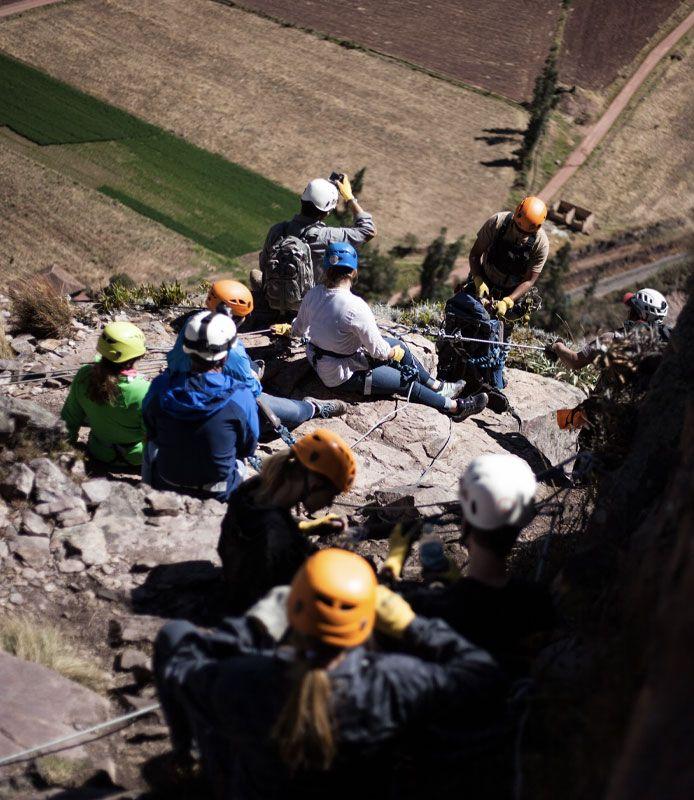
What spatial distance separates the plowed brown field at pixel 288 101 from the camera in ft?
145

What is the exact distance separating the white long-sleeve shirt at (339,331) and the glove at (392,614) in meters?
4.64

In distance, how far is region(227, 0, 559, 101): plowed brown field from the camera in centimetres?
5756

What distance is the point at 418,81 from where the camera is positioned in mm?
54844

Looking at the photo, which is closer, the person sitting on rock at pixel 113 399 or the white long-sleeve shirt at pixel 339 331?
the person sitting on rock at pixel 113 399

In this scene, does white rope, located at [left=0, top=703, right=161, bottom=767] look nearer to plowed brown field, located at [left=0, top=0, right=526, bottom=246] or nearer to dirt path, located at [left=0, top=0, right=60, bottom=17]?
plowed brown field, located at [left=0, top=0, right=526, bottom=246]

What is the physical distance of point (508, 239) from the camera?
9.96 metres

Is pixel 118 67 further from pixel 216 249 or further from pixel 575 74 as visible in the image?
pixel 575 74

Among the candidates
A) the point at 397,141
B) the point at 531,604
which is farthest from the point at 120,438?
the point at 397,141

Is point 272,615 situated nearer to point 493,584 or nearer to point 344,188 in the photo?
point 493,584

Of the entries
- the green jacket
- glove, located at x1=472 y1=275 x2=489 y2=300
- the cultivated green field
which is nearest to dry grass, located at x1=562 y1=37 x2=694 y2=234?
the cultivated green field

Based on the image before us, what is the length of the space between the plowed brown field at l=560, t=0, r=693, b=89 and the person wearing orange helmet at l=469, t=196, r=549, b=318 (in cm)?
5223

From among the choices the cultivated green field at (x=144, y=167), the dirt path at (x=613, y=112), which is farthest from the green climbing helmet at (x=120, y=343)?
the dirt path at (x=613, y=112)

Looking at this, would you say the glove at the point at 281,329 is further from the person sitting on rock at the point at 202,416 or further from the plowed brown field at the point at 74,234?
the plowed brown field at the point at 74,234

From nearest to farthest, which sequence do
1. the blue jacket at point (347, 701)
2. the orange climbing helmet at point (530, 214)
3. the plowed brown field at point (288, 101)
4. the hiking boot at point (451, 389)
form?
the blue jacket at point (347, 701), the orange climbing helmet at point (530, 214), the hiking boot at point (451, 389), the plowed brown field at point (288, 101)
